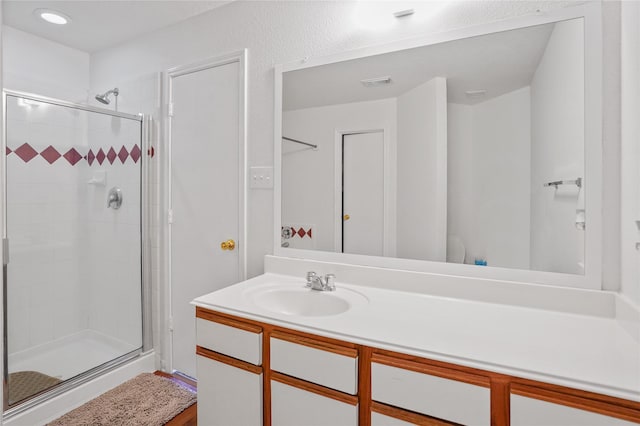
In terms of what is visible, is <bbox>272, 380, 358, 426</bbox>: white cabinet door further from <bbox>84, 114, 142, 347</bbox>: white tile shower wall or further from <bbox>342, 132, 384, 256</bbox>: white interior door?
<bbox>84, 114, 142, 347</bbox>: white tile shower wall

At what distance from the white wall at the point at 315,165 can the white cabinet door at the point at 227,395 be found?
2.27 feet

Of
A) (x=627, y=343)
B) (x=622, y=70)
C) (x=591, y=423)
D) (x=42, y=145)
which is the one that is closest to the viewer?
(x=591, y=423)

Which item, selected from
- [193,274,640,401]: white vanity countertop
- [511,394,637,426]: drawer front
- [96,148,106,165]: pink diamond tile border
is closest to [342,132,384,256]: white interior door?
[193,274,640,401]: white vanity countertop

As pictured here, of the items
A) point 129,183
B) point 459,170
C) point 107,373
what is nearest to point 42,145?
point 129,183

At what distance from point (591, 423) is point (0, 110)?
2.40 metres

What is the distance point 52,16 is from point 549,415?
3190 millimetres

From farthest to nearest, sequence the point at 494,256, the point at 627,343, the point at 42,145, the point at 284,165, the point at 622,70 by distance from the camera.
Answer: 1. the point at 42,145
2. the point at 284,165
3. the point at 494,256
4. the point at 622,70
5. the point at 627,343

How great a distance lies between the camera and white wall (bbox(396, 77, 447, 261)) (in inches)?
57.1

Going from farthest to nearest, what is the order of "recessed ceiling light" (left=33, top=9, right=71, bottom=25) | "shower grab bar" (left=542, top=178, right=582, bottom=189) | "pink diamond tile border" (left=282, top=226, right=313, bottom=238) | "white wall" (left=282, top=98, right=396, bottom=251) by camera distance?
"recessed ceiling light" (left=33, top=9, right=71, bottom=25), "pink diamond tile border" (left=282, top=226, right=313, bottom=238), "white wall" (left=282, top=98, right=396, bottom=251), "shower grab bar" (left=542, top=178, right=582, bottom=189)

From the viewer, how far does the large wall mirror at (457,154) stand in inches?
48.7

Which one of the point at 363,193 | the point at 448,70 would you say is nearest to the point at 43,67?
the point at 363,193

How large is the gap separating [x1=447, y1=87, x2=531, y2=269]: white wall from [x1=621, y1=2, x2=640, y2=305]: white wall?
0.28 metres

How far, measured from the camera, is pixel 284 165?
1.82 metres

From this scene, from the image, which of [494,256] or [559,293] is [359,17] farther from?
[559,293]
